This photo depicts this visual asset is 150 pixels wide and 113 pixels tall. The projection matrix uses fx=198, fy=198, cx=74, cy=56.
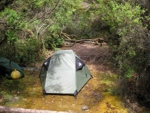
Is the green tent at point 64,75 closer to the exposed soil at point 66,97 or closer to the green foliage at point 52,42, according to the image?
the exposed soil at point 66,97

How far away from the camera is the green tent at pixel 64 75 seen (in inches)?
317

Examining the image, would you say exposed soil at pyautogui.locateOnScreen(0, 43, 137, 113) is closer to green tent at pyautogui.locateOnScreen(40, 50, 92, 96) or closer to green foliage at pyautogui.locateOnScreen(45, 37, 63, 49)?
green tent at pyautogui.locateOnScreen(40, 50, 92, 96)

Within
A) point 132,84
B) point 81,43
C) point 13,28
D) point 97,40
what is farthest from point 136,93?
point 81,43

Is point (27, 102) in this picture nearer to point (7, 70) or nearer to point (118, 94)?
point (7, 70)

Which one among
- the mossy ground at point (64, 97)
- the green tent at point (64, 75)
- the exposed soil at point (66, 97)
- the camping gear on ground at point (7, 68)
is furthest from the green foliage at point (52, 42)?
the camping gear on ground at point (7, 68)

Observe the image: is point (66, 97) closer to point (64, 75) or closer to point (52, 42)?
point (64, 75)

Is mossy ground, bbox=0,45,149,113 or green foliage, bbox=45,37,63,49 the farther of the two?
green foliage, bbox=45,37,63,49

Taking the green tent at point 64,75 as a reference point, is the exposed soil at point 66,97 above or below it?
below

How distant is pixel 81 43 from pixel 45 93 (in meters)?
9.27

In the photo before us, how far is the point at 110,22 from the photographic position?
32.3 ft

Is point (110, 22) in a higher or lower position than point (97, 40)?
higher

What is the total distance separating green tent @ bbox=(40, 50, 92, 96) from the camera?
8055 mm

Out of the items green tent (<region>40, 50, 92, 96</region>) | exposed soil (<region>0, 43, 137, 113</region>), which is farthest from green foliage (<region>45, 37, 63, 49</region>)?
green tent (<region>40, 50, 92, 96</region>)

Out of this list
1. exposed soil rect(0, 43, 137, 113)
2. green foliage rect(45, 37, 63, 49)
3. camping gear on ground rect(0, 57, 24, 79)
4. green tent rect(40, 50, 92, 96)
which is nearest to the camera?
exposed soil rect(0, 43, 137, 113)
